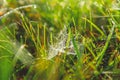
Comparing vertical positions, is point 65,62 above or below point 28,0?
below

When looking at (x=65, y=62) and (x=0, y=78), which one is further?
(x=65, y=62)

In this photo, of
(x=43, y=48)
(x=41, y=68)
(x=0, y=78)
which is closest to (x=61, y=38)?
(x=43, y=48)

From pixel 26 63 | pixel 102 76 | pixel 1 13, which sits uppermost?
pixel 1 13

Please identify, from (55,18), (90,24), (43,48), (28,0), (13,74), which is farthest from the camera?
(28,0)

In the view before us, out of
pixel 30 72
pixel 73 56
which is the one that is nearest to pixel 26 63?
pixel 30 72

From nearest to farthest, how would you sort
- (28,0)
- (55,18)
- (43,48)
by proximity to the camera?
(43,48) → (55,18) → (28,0)

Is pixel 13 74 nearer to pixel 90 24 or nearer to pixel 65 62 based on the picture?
pixel 65 62
